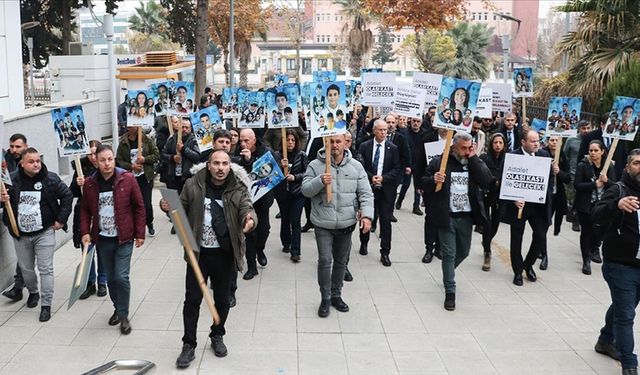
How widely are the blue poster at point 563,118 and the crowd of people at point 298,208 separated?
165 mm

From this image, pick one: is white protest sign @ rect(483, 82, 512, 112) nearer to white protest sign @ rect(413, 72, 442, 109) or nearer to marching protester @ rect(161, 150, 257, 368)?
white protest sign @ rect(413, 72, 442, 109)

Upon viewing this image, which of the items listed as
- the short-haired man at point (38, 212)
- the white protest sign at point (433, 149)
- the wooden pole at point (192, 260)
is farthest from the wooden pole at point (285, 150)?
the wooden pole at point (192, 260)

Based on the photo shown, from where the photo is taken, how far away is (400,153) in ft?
35.0

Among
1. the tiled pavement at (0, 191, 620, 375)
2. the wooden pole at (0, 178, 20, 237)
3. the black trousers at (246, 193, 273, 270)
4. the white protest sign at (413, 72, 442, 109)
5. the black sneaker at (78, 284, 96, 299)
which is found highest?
the white protest sign at (413, 72, 442, 109)

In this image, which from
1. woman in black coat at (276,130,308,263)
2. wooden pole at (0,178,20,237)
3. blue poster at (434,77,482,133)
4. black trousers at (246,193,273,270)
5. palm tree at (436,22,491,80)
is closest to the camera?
wooden pole at (0,178,20,237)

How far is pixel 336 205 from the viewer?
7.27m

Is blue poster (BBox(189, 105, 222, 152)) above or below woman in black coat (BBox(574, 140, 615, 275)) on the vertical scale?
above

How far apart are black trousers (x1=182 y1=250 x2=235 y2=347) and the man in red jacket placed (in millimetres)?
1000

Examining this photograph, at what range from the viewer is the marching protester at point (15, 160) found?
7.39 metres

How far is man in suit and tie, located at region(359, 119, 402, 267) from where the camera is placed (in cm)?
950

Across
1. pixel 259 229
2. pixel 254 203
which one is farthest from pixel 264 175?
pixel 259 229

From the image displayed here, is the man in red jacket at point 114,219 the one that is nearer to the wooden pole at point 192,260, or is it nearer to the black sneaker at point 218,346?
the black sneaker at point 218,346

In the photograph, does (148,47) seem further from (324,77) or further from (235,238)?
(235,238)

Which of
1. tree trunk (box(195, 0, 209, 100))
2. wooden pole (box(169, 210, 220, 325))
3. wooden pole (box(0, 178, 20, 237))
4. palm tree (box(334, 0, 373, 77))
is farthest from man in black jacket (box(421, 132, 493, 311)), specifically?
palm tree (box(334, 0, 373, 77))
